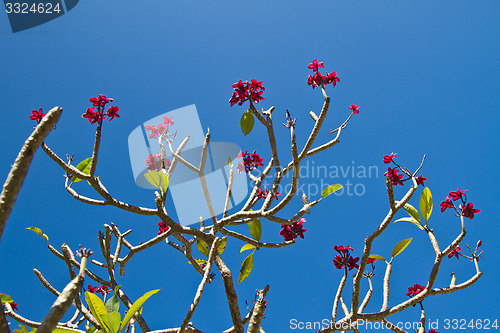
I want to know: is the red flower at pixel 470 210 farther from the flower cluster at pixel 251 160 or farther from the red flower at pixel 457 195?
the flower cluster at pixel 251 160

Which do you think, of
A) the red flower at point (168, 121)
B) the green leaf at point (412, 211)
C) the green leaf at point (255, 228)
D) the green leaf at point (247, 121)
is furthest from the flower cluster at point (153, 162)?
the green leaf at point (412, 211)

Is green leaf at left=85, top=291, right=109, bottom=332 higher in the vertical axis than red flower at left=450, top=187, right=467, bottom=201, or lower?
lower

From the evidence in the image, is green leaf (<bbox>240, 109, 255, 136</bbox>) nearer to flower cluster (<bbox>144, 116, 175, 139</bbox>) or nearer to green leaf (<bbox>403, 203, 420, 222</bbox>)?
flower cluster (<bbox>144, 116, 175, 139</bbox>)

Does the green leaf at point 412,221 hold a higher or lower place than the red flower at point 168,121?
lower

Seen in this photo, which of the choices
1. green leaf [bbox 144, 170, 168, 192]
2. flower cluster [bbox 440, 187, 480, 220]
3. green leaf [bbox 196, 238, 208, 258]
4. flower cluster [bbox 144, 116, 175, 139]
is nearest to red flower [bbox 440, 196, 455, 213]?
flower cluster [bbox 440, 187, 480, 220]

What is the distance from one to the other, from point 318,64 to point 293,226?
1181 millimetres

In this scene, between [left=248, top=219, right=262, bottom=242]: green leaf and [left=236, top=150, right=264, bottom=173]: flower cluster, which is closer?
[left=248, top=219, right=262, bottom=242]: green leaf

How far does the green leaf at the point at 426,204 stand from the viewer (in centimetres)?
263

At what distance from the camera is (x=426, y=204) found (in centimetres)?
265

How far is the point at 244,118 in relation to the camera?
109 inches

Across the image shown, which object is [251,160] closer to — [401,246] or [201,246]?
[201,246]

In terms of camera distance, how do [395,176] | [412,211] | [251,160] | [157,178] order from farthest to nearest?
[251,160], [395,176], [412,211], [157,178]

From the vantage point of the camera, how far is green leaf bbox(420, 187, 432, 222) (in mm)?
2633

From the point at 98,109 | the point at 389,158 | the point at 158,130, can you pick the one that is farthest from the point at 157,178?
the point at 389,158
